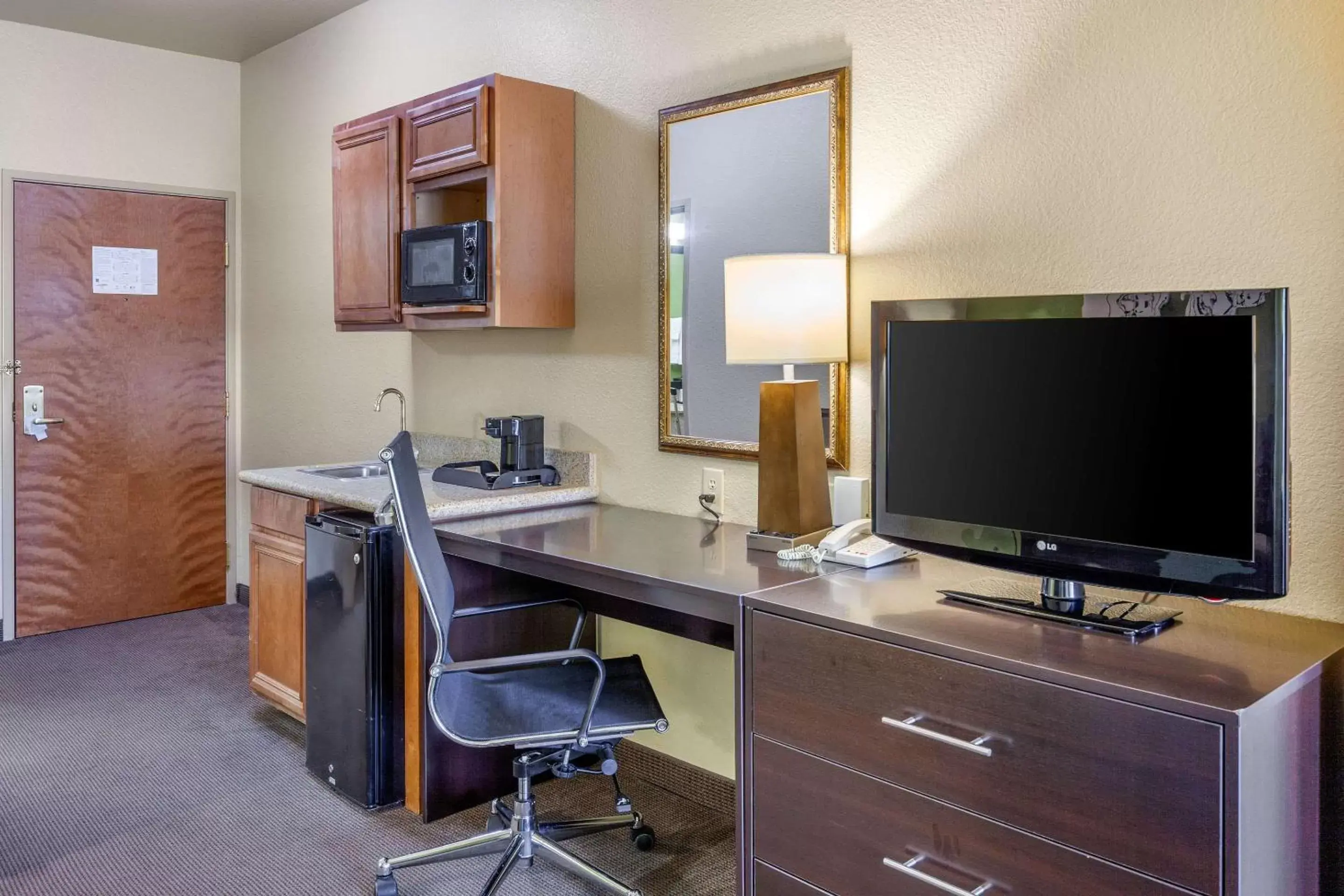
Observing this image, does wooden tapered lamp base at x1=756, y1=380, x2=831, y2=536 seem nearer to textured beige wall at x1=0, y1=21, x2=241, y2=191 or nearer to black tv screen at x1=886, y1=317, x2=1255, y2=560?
black tv screen at x1=886, y1=317, x2=1255, y2=560

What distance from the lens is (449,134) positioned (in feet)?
9.51

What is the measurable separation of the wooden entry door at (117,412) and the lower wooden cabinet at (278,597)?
5.27 ft

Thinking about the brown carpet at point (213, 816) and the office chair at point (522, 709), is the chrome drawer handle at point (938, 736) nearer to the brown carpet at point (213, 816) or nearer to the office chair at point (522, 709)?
the office chair at point (522, 709)

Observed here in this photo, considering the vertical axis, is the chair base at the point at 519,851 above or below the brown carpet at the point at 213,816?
above

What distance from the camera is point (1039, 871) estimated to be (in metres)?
1.37

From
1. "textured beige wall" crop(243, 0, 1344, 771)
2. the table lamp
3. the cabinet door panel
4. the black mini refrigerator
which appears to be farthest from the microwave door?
the table lamp

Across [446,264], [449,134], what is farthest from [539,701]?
[449,134]

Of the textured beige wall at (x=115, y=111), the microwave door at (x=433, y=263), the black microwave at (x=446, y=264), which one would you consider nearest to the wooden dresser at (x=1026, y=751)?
the black microwave at (x=446, y=264)

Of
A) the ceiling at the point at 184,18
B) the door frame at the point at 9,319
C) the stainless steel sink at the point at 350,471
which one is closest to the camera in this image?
the stainless steel sink at the point at 350,471

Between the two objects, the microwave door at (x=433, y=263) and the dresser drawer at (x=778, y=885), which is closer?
the dresser drawer at (x=778, y=885)

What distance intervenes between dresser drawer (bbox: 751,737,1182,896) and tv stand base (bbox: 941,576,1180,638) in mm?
333

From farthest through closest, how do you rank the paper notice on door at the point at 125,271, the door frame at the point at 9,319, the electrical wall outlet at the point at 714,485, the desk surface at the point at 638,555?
the paper notice on door at the point at 125,271 → the door frame at the point at 9,319 → the electrical wall outlet at the point at 714,485 → the desk surface at the point at 638,555

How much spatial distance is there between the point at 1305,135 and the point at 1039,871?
122cm

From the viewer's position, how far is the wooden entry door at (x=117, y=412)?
4297mm
